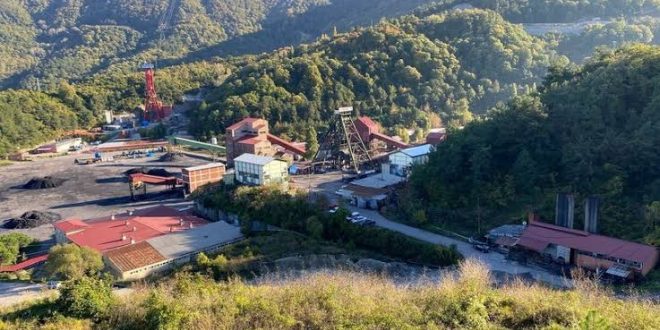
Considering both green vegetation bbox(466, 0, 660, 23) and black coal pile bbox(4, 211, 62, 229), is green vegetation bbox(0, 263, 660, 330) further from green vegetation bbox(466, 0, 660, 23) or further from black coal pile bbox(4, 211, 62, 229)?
green vegetation bbox(466, 0, 660, 23)

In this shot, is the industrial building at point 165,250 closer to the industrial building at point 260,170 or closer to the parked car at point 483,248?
the industrial building at point 260,170

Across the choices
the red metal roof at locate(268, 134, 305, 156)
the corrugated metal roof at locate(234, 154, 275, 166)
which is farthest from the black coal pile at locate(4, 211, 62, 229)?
the red metal roof at locate(268, 134, 305, 156)

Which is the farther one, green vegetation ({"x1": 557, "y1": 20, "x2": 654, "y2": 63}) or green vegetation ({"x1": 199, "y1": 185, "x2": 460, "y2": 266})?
green vegetation ({"x1": 557, "y1": 20, "x2": 654, "y2": 63})

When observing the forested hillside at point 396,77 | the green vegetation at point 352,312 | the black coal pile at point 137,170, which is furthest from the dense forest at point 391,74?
the green vegetation at point 352,312

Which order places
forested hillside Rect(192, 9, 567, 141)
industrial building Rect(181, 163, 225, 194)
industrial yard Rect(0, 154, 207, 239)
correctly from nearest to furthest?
industrial yard Rect(0, 154, 207, 239), industrial building Rect(181, 163, 225, 194), forested hillside Rect(192, 9, 567, 141)

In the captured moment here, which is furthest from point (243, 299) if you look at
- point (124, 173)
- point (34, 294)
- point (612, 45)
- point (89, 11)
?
point (89, 11)

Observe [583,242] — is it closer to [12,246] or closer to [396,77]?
[12,246]

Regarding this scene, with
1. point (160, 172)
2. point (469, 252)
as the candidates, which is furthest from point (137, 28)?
point (469, 252)
